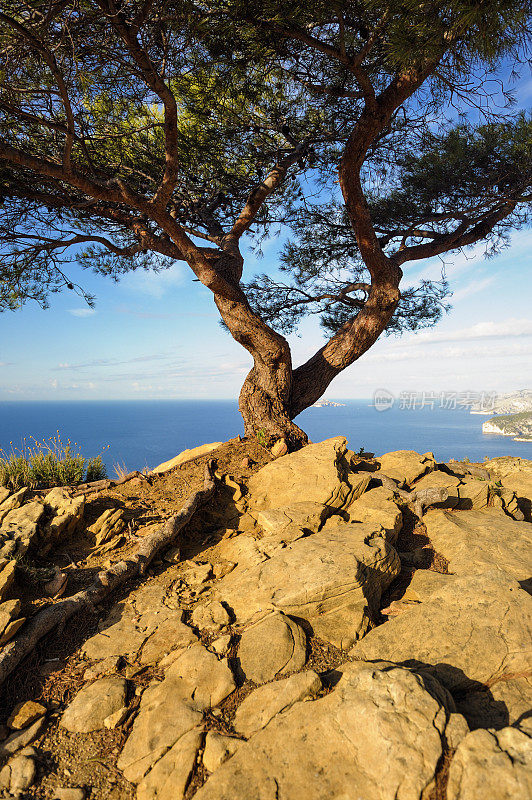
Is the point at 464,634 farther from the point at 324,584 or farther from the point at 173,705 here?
the point at 173,705

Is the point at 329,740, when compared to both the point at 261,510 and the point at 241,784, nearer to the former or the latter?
the point at 241,784

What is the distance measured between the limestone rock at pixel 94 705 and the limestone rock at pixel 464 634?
183 centimetres

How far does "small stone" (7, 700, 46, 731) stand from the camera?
304 cm

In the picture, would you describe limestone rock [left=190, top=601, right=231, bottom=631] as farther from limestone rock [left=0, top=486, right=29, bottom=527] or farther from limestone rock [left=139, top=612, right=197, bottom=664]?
limestone rock [left=0, top=486, right=29, bottom=527]

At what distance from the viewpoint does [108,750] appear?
111 inches

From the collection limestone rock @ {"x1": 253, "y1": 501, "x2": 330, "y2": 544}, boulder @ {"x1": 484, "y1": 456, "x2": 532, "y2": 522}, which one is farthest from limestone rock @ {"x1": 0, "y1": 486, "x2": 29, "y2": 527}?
boulder @ {"x1": 484, "y1": 456, "x2": 532, "y2": 522}

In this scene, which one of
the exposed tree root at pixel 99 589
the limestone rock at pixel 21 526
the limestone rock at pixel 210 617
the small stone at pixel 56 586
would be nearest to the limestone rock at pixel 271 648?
the limestone rock at pixel 210 617

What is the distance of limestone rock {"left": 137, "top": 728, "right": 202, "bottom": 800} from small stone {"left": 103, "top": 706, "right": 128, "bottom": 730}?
20.7 inches

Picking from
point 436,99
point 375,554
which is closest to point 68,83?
point 436,99

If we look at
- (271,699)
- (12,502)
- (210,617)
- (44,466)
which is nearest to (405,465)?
(210,617)

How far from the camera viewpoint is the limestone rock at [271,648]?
325cm

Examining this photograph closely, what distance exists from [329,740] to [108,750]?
59.7 inches

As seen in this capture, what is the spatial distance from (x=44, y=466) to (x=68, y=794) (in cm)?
568

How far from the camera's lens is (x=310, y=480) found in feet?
19.7
